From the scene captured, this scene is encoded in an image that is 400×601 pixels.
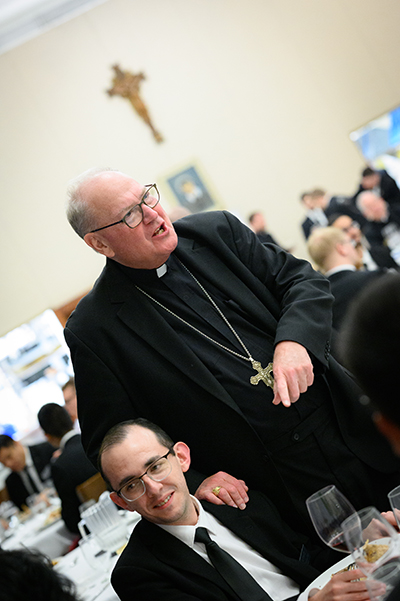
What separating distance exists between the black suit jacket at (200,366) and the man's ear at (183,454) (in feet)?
0.18

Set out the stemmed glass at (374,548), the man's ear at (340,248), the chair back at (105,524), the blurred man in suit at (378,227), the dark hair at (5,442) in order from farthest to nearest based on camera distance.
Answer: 1. the blurred man in suit at (378,227)
2. the dark hair at (5,442)
3. the man's ear at (340,248)
4. the chair back at (105,524)
5. the stemmed glass at (374,548)

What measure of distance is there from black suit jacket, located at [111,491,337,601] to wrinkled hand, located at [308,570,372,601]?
0.40 meters

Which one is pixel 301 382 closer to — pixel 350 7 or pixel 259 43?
pixel 259 43

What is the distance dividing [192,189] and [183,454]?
6788 mm

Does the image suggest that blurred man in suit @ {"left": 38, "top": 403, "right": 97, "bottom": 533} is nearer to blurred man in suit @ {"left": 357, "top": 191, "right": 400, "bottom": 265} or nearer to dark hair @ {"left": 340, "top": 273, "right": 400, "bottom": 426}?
dark hair @ {"left": 340, "top": 273, "right": 400, "bottom": 426}

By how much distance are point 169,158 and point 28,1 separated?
2.78 m

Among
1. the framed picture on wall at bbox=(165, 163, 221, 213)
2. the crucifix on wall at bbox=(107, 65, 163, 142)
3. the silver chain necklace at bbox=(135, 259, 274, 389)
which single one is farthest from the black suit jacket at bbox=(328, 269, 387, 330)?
the crucifix on wall at bbox=(107, 65, 163, 142)

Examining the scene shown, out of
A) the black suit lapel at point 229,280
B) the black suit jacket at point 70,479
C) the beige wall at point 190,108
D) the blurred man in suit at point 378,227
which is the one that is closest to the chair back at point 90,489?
the black suit jacket at point 70,479

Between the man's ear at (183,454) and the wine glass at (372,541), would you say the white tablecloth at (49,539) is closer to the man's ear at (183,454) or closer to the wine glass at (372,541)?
the man's ear at (183,454)

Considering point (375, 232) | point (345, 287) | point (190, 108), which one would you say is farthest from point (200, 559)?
point (190, 108)

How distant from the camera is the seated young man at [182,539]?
1.71 m

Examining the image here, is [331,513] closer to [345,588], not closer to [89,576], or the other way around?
[345,588]

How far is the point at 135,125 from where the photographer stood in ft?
27.4

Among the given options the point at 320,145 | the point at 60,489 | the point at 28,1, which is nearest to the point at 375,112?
the point at 320,145
